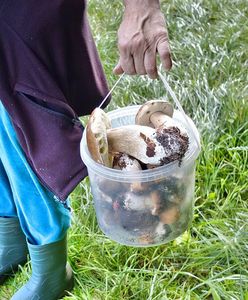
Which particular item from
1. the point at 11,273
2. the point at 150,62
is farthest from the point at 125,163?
the point at 11,273

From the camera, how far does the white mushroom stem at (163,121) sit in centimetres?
127

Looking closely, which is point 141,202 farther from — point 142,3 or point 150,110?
point 142,3

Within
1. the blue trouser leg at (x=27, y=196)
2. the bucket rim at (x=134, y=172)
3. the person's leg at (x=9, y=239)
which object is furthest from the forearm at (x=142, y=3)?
the person's leg at (x=9, y=239)

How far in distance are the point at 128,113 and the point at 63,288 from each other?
576 millimetres

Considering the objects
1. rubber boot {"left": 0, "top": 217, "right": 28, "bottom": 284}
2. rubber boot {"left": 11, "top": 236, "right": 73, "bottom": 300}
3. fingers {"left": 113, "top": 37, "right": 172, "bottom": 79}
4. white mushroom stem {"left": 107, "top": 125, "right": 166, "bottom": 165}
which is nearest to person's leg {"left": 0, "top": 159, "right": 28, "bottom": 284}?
rubber boot {"left": 0, "top": 217, "right": 28, "bottom": 284}

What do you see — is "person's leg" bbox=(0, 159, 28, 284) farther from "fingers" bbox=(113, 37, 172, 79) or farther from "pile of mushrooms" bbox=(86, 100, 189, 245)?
"fingers" bbox=(113, 37, 172, 79)

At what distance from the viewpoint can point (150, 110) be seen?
4.43 feet

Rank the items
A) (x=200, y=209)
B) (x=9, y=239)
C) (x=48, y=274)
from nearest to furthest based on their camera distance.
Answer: (x=48, y=274)
(x=9, y=239)
(x=200, y=209)

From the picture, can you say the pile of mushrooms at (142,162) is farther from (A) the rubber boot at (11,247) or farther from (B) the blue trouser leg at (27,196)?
(A) the rubber boot at (11,247)

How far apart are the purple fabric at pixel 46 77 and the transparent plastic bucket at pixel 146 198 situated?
0.22 ft

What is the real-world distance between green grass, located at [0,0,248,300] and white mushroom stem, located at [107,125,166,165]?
49cm

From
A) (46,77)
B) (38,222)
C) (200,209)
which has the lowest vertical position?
(200,209)

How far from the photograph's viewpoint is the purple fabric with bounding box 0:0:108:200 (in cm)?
128

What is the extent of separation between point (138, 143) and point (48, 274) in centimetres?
62
